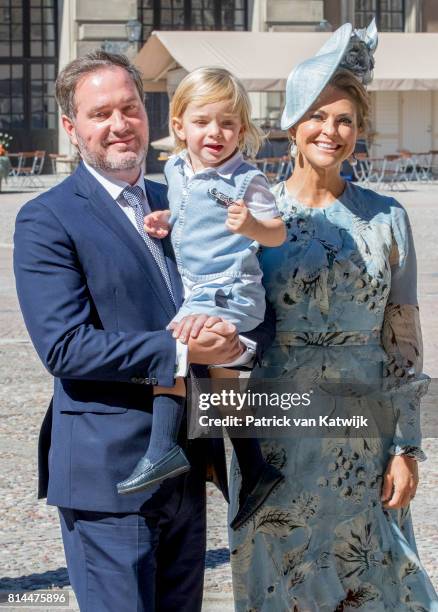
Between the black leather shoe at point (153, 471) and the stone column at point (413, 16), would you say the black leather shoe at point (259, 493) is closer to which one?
the black leather shoe at point (153, 471)

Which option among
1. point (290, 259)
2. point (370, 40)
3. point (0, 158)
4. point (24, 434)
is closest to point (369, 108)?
point (370, 40)

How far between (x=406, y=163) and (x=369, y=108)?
3037cm

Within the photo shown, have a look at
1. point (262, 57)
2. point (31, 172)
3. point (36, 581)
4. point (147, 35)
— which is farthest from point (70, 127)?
point (147, 35)

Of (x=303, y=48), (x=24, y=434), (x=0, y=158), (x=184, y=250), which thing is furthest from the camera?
(x=303, y=48)

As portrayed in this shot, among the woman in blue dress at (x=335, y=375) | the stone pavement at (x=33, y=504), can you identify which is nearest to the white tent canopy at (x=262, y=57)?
the stone pavement at (x=33, y=504)

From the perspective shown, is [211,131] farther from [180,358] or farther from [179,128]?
[180,358]

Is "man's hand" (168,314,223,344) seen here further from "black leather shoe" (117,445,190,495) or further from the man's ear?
the man's ear

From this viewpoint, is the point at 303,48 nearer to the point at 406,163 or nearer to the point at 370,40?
the point at 406,163

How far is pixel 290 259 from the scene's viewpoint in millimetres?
3754

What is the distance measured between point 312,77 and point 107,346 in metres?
1.03

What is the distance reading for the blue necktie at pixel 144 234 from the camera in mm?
3416

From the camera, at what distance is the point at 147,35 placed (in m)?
40.2

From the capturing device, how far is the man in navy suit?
127 inches

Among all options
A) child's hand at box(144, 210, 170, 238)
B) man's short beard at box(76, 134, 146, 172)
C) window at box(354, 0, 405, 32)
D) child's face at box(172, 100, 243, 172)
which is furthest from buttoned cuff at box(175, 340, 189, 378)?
window at box(354, 0, 405, 32)
